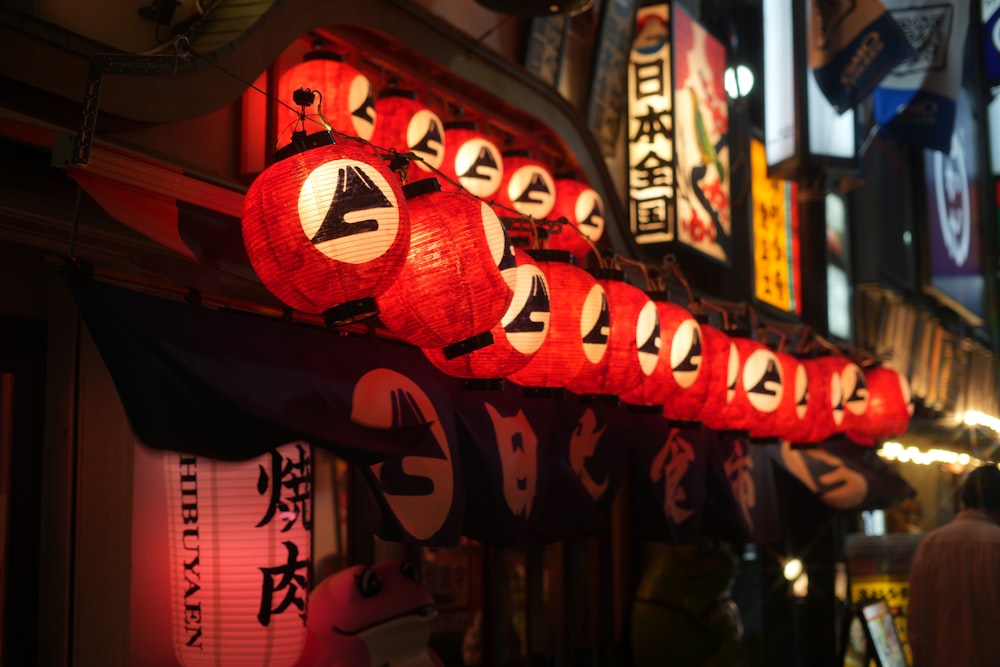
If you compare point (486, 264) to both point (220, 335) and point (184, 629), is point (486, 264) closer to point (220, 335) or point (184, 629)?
point (220, 335)

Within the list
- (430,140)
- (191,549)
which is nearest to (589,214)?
(430,140)

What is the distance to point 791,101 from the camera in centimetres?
1590

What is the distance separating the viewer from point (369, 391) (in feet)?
24.2

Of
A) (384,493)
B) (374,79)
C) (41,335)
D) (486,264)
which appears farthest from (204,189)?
(374,79)

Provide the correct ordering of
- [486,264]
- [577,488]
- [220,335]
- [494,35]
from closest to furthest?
[486,264]
[220,335]
[577,488]
[494,35]

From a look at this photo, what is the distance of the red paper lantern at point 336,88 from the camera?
789 cm

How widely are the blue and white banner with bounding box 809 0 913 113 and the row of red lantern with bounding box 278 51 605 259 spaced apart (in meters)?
6.01

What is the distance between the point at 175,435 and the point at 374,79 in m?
4.50

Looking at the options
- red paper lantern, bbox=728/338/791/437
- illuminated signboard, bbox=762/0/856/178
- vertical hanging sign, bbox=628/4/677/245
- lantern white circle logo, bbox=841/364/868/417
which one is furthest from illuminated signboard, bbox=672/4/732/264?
red paper lantern, bbox=728/338/791/437

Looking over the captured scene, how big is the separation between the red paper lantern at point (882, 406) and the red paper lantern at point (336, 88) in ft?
24.6

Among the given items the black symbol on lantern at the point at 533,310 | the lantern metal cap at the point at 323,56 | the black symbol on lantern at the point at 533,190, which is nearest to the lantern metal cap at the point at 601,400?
the black symbol on lantern at the point at 533,310

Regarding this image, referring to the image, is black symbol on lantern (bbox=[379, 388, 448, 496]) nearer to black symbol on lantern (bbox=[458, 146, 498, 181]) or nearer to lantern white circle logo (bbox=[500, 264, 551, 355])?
lantern white circle logo (bbox=[500, 264, 551, 355])

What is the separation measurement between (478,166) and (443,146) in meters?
0.48

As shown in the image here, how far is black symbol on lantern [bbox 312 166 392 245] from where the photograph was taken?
5387 mm
